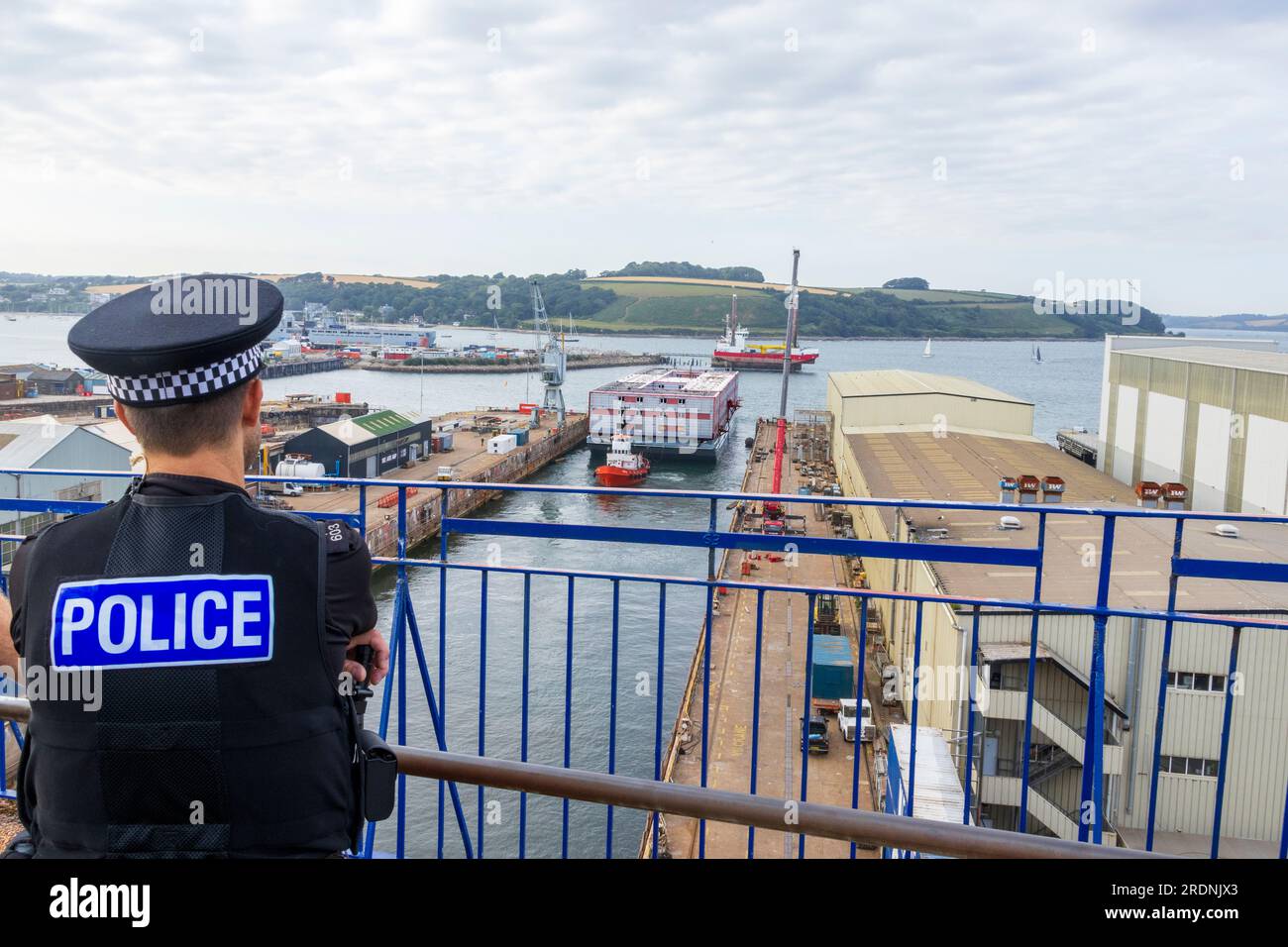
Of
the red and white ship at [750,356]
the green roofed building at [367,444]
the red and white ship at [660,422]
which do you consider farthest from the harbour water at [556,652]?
the red and white ship at [750,356]

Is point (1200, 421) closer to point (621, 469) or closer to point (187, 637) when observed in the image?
point (621, 469)

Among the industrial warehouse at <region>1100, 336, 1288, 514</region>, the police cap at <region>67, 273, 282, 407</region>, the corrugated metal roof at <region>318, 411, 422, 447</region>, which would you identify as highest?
the police cap at <region>67, 273, 282, 407</region>

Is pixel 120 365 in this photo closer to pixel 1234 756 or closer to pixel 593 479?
pixel 1234 756

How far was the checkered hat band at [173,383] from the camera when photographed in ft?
4.53

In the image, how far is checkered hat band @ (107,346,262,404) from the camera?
54.3 inches

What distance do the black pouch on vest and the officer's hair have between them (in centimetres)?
49

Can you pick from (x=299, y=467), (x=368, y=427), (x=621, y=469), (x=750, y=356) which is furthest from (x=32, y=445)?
(x=750, y=356)

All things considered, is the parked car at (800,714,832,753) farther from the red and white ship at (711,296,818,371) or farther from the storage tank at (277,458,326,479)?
the red and white ship at (711,296,818,371)

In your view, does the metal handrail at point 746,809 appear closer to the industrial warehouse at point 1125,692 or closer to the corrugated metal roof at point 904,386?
the industrial warehouse at point 1125,692

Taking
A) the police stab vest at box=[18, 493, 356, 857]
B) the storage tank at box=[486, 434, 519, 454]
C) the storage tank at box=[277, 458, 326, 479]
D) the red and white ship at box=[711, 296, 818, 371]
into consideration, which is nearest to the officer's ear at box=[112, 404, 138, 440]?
the police stab vest at box=[18, 493, 356, 857]

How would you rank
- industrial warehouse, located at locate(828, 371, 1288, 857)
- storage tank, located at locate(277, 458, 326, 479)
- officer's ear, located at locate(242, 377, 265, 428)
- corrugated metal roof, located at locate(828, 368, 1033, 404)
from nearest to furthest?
officer's ear, located at locate(242, 377, 265, 428), industrial warehouse, located at locate(828, 371, 1288, 857), storage tank, located at locate(277, 458, 326, 479), corrugated metal roof, located at locate(828, 368, 1033, 404)
